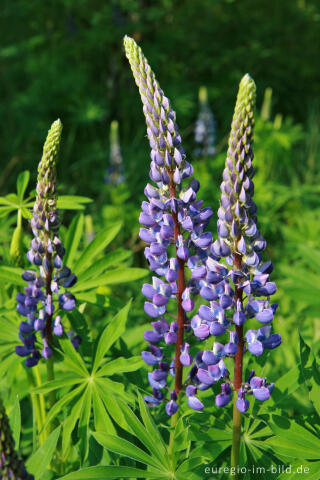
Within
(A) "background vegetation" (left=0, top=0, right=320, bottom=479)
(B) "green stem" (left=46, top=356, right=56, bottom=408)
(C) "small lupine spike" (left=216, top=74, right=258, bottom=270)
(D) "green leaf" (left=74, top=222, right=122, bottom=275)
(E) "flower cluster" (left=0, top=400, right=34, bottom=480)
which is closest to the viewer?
(E) "flower cluster" (left=0, top=400, right=34, bottom=480)

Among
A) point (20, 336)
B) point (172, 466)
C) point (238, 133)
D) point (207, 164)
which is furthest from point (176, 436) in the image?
point (207, 164)

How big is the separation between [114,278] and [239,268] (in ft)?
2.19

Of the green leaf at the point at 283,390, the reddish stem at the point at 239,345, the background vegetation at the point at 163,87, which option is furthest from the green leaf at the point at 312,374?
the background vegetation at the point at 163,87

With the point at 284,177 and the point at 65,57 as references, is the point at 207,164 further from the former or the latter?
the point at 65,57

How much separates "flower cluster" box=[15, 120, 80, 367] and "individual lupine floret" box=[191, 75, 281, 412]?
526 millimetres

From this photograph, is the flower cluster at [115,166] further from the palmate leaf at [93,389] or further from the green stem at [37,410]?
the palmate leaf at [93,389]

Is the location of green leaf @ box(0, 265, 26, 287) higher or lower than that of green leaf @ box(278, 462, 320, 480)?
higher

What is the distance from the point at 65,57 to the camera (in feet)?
21.8

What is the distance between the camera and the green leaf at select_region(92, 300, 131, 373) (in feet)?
5.49

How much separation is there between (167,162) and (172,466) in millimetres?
856

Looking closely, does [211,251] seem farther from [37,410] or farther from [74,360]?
[37,410]

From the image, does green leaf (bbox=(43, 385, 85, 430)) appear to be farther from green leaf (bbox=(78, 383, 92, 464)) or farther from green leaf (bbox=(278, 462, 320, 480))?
green leaf (bbox=(278, 462, 320, 480))

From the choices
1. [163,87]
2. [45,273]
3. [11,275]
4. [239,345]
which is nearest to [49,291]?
[45,273]

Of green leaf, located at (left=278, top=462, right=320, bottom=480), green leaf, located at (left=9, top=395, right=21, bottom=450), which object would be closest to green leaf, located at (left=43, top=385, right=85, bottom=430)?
green leaf, located at (left=9, top=395, right=21, bottom=450)
